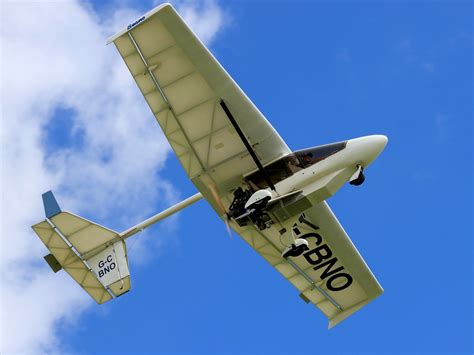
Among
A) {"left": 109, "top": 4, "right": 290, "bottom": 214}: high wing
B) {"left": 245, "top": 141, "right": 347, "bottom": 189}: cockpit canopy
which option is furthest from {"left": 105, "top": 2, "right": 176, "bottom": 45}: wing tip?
{"left": 245, "top": 141, "right": 347, "bottom": 189}: cockpit canopy

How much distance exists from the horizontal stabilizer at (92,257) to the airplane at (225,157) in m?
0.05

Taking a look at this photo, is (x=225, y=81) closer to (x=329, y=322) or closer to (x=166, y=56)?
(x=166, y=56)

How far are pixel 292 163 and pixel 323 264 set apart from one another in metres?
5.43

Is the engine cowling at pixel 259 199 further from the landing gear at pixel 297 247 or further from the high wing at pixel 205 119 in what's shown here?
the landing gear at pixel 297 247

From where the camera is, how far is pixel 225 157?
26.8m

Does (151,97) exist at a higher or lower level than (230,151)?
higher

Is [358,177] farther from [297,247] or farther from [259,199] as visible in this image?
[259,199]

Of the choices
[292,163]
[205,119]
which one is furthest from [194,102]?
[292,163]

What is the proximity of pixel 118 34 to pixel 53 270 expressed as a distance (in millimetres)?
8850

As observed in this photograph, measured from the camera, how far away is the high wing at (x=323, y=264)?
2873cm

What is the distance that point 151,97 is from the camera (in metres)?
26.2

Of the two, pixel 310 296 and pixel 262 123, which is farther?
→ pixel 310 296

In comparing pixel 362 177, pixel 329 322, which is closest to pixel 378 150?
pixel 362 177

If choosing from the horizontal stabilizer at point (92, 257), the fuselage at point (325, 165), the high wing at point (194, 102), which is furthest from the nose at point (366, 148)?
the horizontal stabilizer at point (92, 257)
